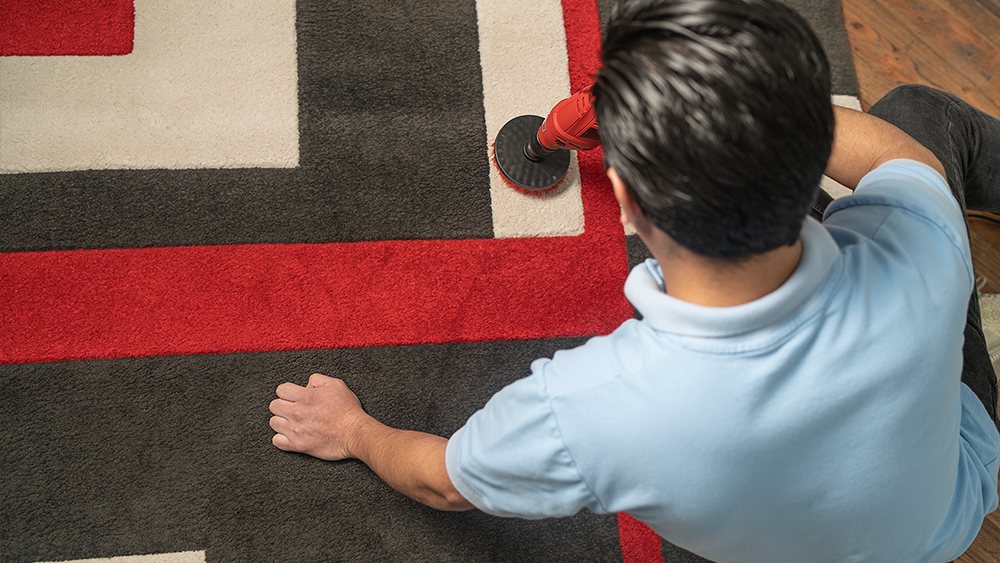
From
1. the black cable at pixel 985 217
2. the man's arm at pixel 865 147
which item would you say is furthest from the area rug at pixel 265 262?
the black cable at pixel 985 217

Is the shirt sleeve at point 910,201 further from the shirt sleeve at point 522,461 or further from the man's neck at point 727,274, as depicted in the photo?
the shirt sleeve at point 522,461

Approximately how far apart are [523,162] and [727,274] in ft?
2.29

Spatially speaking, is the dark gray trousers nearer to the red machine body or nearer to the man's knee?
the man's knee

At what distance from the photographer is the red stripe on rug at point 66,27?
1.13 metres

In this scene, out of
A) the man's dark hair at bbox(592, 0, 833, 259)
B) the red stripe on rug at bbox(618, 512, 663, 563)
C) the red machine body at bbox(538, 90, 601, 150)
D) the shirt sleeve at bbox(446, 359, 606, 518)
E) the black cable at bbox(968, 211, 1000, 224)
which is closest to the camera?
the man's dark hair at bbox(592, 0, 833, 259)

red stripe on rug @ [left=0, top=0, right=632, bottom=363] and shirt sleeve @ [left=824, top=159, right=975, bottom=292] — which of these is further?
red stripe on rug @ [left=0, top=0, right=632, bottom=363]

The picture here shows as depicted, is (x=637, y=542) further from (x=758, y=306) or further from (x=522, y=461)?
(x=758, y=306)

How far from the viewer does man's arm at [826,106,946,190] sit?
0.76 meters

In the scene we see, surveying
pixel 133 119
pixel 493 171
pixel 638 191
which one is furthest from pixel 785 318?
pixel 133 119

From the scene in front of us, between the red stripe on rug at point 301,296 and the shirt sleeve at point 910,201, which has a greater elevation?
the shirt sleeve at point 910,201

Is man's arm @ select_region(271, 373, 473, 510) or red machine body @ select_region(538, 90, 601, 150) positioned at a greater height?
red machine body @ select_region(538, 90, 601, 150)

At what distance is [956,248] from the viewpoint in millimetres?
603

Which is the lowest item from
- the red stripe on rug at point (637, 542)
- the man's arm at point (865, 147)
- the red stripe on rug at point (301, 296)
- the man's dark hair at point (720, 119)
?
the red stripe on rug at point (637, 542)

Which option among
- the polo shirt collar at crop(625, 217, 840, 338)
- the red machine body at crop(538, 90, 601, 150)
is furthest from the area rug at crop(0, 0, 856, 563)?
the polo shirt collar at crop(625, 217, 840, 338)
